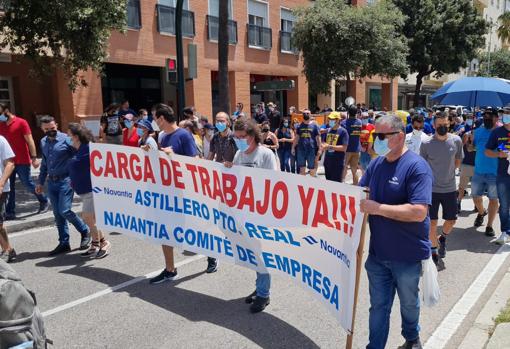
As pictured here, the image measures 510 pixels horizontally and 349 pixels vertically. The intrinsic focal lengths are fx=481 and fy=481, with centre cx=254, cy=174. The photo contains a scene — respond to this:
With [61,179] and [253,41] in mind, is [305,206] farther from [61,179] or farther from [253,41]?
[253,41]

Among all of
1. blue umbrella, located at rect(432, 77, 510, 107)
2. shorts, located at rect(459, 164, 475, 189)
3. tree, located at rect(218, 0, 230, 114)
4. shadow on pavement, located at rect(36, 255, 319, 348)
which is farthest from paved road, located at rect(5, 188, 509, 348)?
tree, located at rect(218, 0, 230, 114)

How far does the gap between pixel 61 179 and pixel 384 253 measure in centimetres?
462

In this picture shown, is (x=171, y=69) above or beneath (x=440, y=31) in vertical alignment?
A: beneath

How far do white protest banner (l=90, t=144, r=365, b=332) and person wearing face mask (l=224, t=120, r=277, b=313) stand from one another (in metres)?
0.23

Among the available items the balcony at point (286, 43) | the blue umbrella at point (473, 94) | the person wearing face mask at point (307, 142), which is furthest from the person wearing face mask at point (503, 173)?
the balcony at point (286, 43)

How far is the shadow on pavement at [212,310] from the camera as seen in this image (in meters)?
4.03

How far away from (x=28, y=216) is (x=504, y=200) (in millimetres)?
7833

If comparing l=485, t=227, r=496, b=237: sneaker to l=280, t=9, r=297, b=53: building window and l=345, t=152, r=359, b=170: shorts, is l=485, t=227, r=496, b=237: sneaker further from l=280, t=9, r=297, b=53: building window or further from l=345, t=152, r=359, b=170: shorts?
l=280, t=9, r=297, b=53: building window

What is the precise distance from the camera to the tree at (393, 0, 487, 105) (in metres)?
30.5

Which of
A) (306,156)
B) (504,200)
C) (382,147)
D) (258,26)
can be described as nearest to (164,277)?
(382,147)

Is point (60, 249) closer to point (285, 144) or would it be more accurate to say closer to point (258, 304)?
point (258, 304)

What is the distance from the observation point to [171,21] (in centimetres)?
1945

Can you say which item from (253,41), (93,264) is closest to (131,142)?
(93,264)

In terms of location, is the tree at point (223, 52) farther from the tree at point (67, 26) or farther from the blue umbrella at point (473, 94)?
the blue umbrella at point (473, 94)
